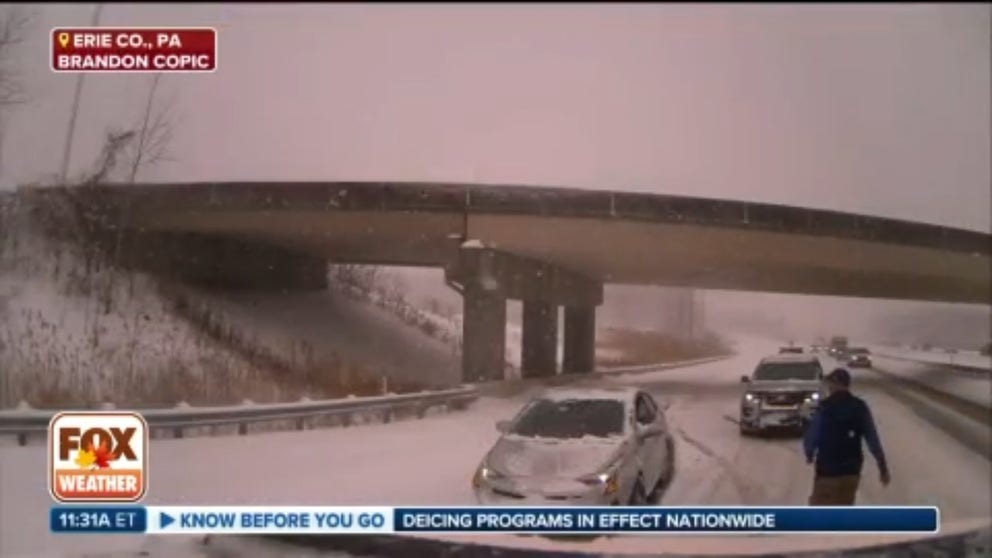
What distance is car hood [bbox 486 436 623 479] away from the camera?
15.5 ft

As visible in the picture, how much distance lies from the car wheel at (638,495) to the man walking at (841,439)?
3.12ft

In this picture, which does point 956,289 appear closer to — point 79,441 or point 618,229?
point 618,229

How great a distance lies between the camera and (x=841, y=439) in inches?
198

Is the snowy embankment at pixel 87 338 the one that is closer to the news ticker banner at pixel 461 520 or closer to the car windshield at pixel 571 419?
the news ticker banner at pixel 461 520

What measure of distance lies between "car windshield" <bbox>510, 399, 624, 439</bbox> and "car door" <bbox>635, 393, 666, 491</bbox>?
0.14m

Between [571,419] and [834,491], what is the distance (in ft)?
4.76

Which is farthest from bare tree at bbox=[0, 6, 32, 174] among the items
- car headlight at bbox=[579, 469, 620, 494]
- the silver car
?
car headlight at bbox=[579, 469, 620, 494]

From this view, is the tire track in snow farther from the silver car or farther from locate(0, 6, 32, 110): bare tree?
locate(0, 6, 32, 110): bare tree

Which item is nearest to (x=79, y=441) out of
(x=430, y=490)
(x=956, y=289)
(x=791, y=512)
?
(x=430, y=490)

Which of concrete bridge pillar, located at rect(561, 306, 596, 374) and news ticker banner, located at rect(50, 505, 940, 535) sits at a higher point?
concrete bridge pillar, located at rect(561, 306, 596, 374)

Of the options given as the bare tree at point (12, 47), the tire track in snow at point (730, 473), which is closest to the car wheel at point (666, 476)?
the tire track in snow at point (730, 473)

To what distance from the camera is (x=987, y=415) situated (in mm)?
5789

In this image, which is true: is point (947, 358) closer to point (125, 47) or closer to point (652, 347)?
point (652, 347)

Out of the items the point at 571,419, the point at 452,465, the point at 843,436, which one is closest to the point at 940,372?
the point at 843,436
